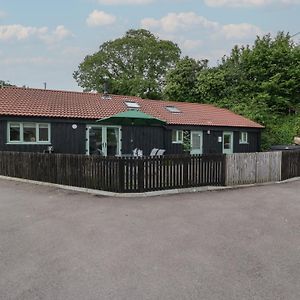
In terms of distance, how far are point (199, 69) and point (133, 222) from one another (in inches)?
1114

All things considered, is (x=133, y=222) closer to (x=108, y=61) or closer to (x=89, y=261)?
(x=89, y=261)

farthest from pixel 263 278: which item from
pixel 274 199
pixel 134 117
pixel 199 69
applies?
pixel 199 69

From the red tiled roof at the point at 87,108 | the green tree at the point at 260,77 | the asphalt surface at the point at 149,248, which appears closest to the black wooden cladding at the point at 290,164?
the asphalt surface at the point at 149,248

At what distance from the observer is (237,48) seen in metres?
32.9

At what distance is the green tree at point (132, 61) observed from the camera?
42812 millimetres

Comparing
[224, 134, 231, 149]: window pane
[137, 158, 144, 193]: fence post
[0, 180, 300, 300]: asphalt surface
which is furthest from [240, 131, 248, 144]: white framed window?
[137, 158, 144, 193]: fence post

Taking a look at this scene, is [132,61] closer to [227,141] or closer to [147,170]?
[227,141]

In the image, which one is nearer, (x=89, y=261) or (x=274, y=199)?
(x=89, y=261)

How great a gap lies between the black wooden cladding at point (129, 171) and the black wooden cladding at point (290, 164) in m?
3.30

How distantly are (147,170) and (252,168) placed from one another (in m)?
4.30

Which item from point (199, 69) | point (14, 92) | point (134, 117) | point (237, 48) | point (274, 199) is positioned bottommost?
point (274, 199)

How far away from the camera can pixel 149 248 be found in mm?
5191

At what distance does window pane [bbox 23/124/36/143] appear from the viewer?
55.5ft

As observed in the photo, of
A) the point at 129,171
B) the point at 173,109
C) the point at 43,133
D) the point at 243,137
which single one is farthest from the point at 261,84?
the point at 129,171
